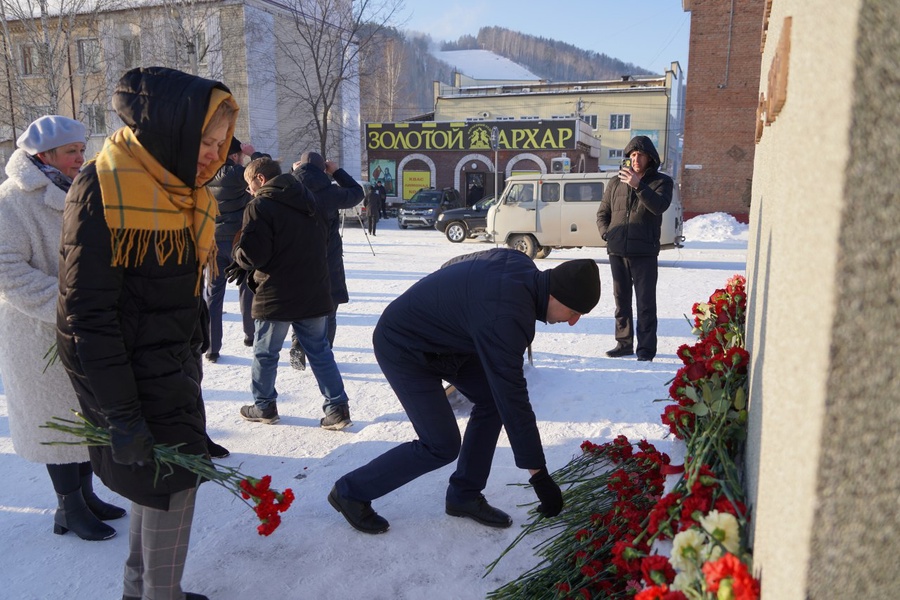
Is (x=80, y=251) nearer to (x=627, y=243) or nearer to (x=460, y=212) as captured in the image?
(x=627, y=243)

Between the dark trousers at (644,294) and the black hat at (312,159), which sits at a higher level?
the black hat at (312,159)

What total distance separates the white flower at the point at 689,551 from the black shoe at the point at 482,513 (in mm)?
1800

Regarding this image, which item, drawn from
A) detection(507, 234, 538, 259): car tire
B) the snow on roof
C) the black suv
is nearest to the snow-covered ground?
detection(507, 234, 538, 259): car tire

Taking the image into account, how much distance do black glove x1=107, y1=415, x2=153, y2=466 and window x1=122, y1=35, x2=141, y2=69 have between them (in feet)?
95.0

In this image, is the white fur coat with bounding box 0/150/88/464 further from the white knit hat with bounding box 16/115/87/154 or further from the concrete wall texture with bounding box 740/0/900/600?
the concrete wall texture with bounding box 740/0/900/600

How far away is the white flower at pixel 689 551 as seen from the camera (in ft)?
4.82

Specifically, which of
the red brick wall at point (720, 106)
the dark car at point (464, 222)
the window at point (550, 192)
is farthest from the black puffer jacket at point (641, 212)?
the red brick wall at point (720, 106)

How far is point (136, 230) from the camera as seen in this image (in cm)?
203

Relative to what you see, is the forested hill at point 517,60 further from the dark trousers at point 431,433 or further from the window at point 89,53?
the dark trousers at point 431,433

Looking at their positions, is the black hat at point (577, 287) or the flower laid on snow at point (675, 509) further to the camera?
the black hat at point (577, 287)

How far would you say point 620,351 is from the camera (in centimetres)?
618

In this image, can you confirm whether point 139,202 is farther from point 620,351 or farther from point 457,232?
point 457,232

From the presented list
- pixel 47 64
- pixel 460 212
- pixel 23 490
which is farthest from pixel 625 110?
pixel 23 490

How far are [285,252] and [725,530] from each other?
136 inches
